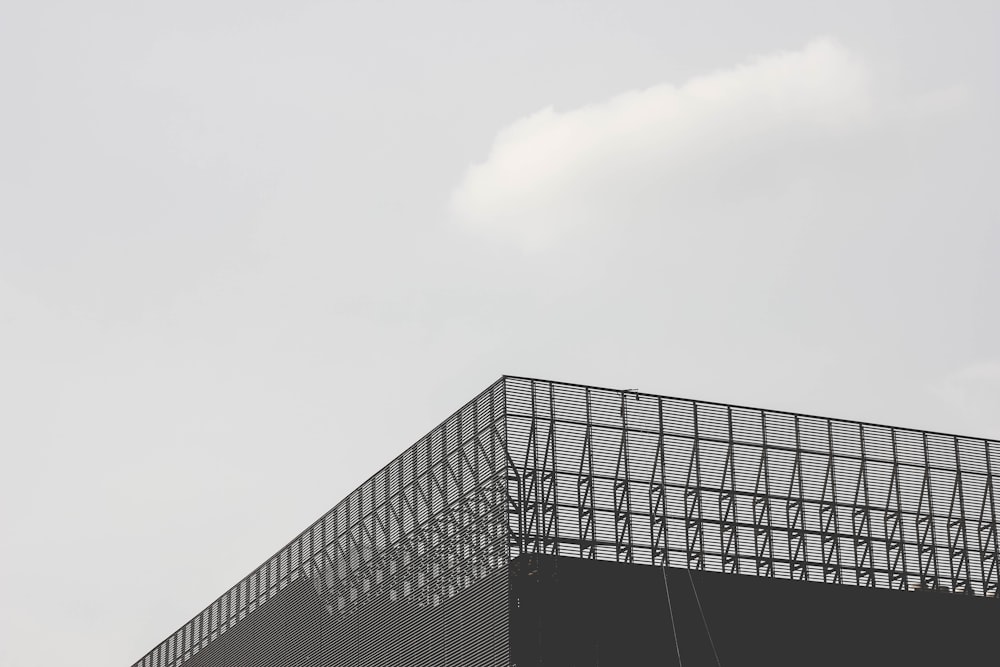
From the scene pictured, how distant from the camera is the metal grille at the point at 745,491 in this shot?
55875 millimetres

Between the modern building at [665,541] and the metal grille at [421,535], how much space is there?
110mm

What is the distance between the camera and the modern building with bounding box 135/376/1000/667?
5391 centimetres

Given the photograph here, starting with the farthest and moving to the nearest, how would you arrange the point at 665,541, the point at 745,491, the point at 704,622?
the point at 745,491, the point at 665,541, the point at 704,622

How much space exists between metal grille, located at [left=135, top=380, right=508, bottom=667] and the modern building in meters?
0.11

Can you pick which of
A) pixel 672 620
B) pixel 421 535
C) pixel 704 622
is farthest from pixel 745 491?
pixel 421 535

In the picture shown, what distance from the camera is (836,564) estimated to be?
60.2 meters

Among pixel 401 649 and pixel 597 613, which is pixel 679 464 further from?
pixel 401 649

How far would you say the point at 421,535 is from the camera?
61.2 meters

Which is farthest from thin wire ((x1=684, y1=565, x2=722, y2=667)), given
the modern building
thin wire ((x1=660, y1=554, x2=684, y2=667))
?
thin wire ((x1=660, y1=554, x2=684, y2=667))

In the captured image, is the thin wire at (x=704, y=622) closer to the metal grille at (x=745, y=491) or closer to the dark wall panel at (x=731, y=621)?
the dark wall panel at (x=731, y=621)

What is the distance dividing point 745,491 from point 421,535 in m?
11.9

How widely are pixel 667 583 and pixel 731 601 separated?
2449 millimetres

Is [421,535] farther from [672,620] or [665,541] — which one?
[672,620]

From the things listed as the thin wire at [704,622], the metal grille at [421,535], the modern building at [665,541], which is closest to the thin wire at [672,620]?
the modern building at [665,541]
